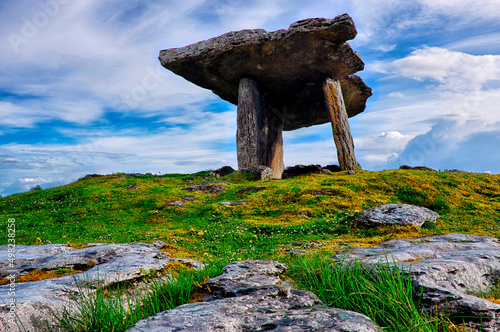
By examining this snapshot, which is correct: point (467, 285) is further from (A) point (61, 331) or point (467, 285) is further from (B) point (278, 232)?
(B) point (278, 232)

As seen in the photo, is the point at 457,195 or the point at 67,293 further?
the point at 457,195

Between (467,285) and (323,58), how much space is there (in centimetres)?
1880

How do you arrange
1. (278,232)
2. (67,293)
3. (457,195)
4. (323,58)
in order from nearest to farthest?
(67,293), (278,232), (457,195), (323,58)

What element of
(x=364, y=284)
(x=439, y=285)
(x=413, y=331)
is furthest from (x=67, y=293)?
(x=439, y=285)

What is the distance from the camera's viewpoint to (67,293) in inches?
152

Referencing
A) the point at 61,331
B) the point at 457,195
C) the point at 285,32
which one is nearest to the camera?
the point at 61,331

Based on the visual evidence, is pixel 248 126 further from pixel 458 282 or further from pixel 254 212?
pixel 458 282

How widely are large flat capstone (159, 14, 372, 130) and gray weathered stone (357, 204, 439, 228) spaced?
11.7 m

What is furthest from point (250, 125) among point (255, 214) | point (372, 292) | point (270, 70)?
point (372, 292)

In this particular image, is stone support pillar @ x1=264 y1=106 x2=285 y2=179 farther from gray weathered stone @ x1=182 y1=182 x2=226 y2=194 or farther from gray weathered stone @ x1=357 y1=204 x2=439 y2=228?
gray weathered stone @ x1=357 y1=204 x2=439 y2=228

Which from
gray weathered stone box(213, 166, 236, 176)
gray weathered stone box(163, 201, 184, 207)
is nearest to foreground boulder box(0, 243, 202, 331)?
gray weathered stone box(163, 201, 184, 207)

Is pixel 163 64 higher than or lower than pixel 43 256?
higher

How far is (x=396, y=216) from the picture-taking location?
1046 cm

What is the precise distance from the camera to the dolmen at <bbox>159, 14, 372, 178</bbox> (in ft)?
63.9
